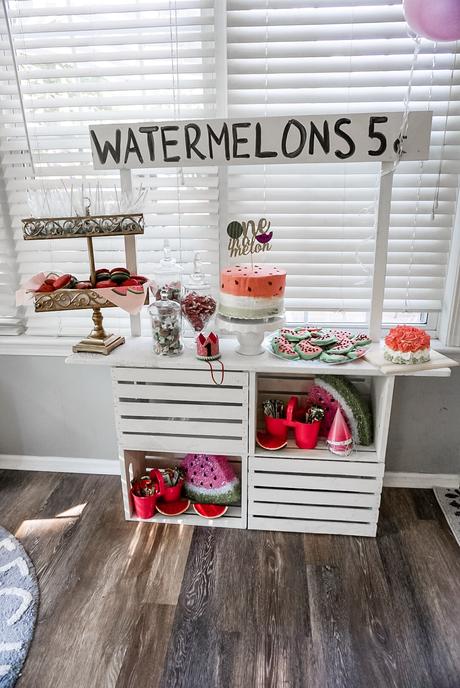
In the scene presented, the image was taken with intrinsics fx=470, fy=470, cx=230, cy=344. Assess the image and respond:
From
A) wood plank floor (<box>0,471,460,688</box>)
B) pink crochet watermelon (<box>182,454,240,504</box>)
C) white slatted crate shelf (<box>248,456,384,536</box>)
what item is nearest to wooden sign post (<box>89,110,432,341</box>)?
white slatted crate shelf (<box>248,456,384,536</box>)

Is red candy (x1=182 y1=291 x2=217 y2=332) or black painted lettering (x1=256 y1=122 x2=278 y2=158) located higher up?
black painted lettering (x1=256 y1=122 x2=278 y2=158)

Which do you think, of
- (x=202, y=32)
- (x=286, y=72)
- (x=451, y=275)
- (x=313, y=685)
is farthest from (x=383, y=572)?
(x=202, y=32)

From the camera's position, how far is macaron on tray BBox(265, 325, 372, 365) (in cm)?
158

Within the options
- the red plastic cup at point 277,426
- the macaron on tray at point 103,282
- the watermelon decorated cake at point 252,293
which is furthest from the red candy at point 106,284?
the red plastic cup at point 277,426

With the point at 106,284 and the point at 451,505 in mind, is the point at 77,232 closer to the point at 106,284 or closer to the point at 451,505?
the point at 106,284

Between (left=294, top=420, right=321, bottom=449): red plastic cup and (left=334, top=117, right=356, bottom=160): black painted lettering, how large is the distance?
0.90 meters

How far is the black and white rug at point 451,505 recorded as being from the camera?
5.86 feet

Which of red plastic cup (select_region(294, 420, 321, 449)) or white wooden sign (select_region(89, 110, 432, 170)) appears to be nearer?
white wooden sign (select_region(89, 110, 432, 170))

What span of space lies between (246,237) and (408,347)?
25.0 inches

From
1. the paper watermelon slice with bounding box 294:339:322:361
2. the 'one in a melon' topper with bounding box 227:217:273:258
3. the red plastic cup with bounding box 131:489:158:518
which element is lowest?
the red plastic cup with bounding box 131:489:158:518

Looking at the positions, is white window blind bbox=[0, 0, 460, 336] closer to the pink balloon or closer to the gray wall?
the pink balloon

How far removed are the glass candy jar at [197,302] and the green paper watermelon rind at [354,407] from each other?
50 cm

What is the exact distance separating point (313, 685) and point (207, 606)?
1.24 feet

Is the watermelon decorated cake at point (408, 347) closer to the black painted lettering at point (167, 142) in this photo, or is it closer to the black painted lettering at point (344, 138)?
the black painted lettering at point (344, 138)
